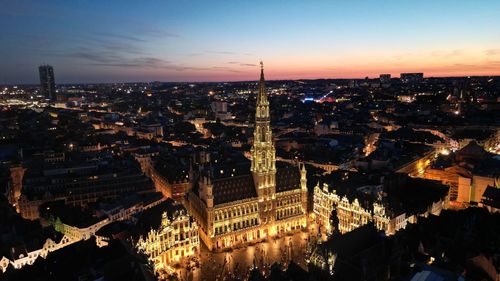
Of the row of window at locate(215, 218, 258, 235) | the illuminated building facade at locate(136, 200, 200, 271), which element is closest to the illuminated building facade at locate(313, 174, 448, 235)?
the row of window at locate(215, 218, 258, 235)

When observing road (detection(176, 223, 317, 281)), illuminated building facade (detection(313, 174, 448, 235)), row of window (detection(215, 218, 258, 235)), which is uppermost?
illuminated building facade (detection(313, 174, 448, 235))

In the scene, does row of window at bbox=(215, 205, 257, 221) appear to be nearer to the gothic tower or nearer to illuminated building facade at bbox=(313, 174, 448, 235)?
the gothic tower

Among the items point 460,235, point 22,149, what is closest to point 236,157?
point 460,235

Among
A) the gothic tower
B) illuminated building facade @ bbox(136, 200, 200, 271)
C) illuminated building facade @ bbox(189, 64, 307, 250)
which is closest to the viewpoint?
illuminated building facade @ bbox(136, 200, 200, 271)

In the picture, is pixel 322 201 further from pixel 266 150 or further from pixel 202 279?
pixel 202 279

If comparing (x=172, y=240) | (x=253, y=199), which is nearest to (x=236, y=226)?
(x=253, y=199)

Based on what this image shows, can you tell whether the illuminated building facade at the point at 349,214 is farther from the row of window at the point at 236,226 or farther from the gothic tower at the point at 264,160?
the row of window at the point at 236,226

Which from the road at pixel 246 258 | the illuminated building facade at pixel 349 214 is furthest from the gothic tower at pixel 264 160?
the illuminated building facade at pixel 349 214
